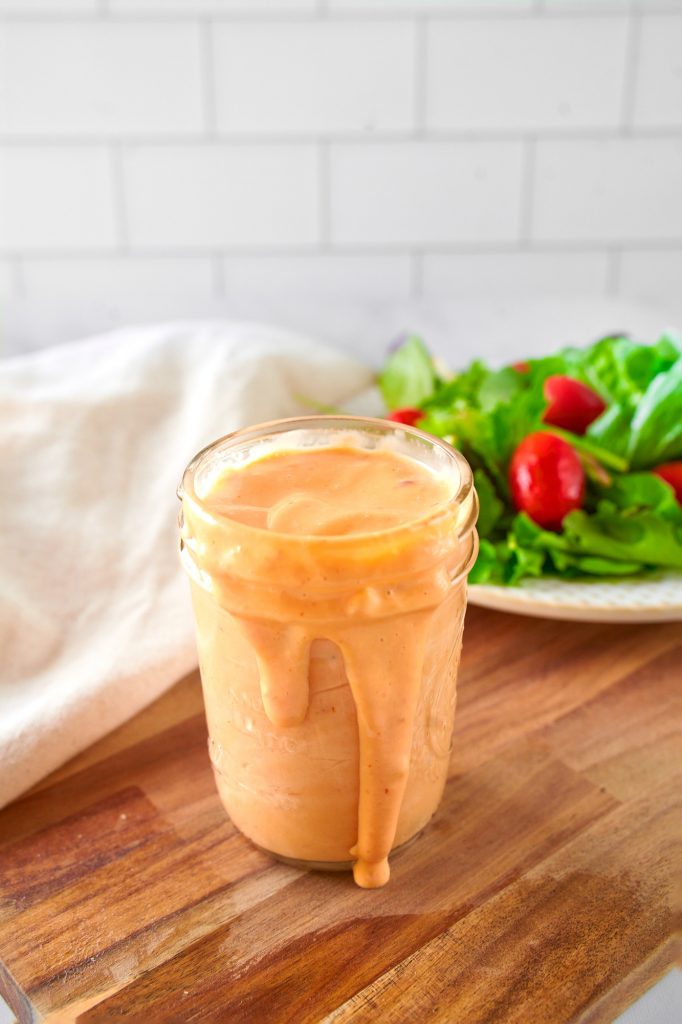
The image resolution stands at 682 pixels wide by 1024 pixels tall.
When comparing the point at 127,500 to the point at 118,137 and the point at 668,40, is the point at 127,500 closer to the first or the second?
the point at 118,137

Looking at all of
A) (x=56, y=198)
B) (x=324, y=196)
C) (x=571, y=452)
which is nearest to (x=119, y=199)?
(x=56, y=198)

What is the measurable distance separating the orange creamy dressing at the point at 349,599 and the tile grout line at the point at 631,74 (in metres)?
1.46

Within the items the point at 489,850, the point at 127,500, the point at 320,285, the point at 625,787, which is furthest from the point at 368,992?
the point at 320,285

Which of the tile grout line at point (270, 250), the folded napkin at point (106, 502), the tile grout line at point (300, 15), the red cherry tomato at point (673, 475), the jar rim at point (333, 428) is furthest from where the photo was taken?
the tile grout line at point (270, 250)

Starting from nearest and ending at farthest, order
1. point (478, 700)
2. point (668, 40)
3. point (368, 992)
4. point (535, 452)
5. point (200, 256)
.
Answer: point (368, 992) → point (478, 700) → point (535, 452) → point (668, 40) → point (200, 256)

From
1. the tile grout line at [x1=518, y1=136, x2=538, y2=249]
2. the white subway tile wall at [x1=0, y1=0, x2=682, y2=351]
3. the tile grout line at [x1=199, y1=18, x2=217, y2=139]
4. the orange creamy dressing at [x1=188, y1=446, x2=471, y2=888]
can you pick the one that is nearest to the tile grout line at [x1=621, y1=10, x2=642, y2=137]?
the white subway tile wall at [x1=0, y1=0, x2=682, y2=351]

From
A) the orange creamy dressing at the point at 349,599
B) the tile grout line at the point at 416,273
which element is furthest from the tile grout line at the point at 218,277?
the orange creamy dressing at the point at 349,599

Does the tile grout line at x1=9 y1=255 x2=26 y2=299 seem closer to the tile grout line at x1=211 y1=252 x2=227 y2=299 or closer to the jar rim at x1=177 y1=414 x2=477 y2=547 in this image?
the tile grout line at x1=211 y1=252 x2=227 y2=299

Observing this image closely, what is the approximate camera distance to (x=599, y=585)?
105 centimetres

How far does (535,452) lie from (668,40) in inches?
47.1

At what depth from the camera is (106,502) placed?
1180 millimetres

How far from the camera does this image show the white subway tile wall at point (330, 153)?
1864 millimetres

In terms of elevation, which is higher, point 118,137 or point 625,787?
point 118,137

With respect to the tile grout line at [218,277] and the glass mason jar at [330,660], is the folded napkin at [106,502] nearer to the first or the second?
the glass mason jar at [330,660]
